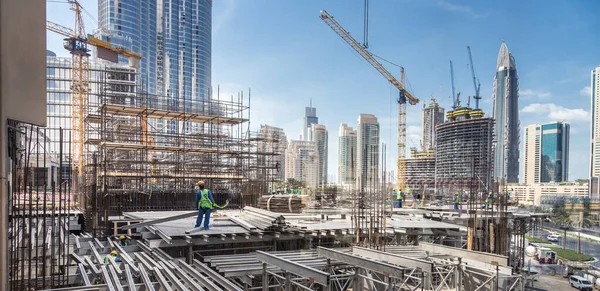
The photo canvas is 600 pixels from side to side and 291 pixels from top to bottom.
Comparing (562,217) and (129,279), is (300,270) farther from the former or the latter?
(562,217)

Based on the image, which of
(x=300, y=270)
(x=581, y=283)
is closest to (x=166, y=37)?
(x=581, y=283)

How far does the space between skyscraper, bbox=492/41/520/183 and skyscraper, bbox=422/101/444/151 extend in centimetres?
1899

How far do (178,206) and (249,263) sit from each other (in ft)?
45.2

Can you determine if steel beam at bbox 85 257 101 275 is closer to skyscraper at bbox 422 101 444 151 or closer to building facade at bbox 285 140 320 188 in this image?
building facade at bbox 285 140 320 188

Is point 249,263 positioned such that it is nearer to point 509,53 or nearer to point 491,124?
point 491,124

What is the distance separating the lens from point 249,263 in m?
8.97

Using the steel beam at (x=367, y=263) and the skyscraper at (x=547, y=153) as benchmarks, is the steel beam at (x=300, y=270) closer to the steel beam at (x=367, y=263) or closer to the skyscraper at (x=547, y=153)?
the steel beam at (x=367, y=263)

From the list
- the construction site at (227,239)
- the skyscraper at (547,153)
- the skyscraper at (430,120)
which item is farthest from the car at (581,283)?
the skyscraper at (430,120)

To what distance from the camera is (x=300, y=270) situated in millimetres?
6848

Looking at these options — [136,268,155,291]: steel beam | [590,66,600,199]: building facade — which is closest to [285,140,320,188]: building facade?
[590,66,600,199]: building facade

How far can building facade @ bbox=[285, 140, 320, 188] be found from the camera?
99.7 metres

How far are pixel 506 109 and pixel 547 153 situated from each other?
107ft

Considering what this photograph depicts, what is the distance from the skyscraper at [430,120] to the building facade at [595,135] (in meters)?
54.5

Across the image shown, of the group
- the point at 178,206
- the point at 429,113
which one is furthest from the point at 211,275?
the point at 429,113
